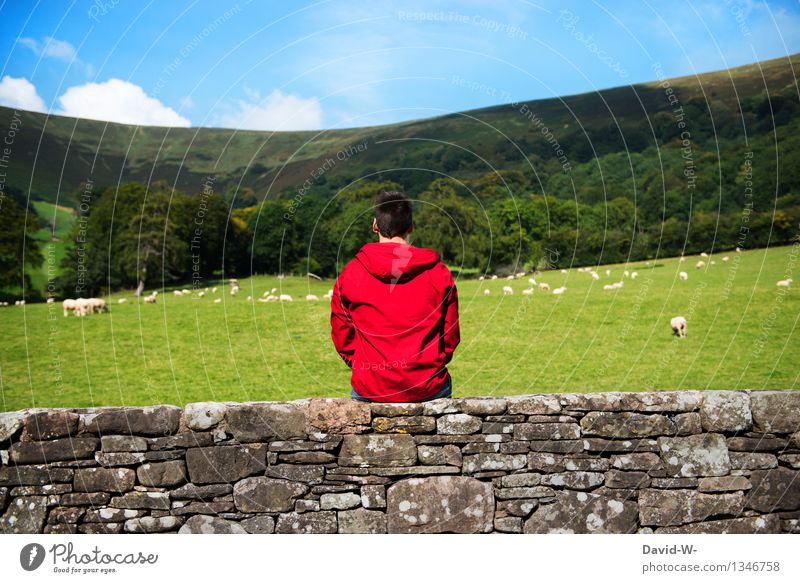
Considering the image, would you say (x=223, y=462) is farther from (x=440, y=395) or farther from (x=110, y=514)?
(x=440, y=395)

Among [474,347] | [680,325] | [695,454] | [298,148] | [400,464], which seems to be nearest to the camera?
[400,464]

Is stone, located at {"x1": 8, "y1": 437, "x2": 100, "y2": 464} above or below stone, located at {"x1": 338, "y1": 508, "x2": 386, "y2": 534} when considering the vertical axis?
above

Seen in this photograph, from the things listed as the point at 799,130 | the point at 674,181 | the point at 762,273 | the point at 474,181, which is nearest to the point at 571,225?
the point at 474,181

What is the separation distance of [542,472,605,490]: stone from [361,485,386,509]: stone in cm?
123

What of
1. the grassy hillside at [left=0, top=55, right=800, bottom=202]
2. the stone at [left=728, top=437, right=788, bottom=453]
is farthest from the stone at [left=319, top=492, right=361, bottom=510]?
the grassy hillside at [left=0, top=55, right=800, bottom=202]

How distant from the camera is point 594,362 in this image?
17.0m

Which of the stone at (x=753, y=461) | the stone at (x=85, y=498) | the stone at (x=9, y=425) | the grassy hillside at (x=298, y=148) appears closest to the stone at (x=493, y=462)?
the stone at (x=753, y=461)

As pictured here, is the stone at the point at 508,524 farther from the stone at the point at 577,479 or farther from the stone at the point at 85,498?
the stone at the point at 85,498

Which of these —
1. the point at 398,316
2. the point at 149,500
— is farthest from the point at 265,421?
the point at 398,316

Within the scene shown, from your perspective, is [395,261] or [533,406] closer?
[395,261]

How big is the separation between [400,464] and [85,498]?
7.93ft

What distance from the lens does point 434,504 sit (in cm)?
512

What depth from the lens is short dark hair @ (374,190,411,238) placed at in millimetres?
5105

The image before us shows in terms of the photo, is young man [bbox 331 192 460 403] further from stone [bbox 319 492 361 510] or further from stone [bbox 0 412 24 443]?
stone [bbox 0 412 24 443]
